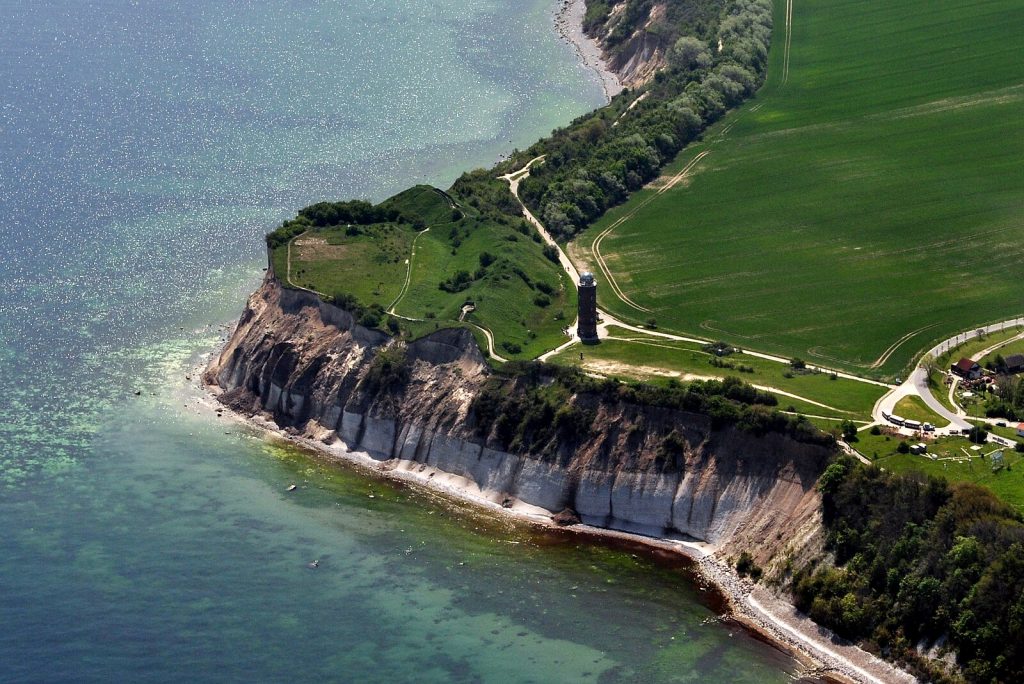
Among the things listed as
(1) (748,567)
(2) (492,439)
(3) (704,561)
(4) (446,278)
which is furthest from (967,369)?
(4) (446,278)

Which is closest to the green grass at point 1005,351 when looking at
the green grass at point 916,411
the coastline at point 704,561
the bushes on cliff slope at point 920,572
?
the green grass at point 916,411

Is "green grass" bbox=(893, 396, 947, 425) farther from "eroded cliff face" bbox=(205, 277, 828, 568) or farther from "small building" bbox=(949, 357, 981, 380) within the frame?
"eroded cliff face" bbox=(205, 277, 828, 568)

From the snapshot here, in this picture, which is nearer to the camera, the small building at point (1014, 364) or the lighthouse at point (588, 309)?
the small building at point (1014, 364)

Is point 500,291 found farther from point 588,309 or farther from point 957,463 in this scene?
point 957,463

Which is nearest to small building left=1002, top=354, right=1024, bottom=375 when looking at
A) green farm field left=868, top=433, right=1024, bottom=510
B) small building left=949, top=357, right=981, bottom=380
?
small building left=949, top=357, right=981, bottom=380

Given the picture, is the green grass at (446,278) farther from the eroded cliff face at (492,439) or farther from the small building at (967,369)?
the small building at (967,369)

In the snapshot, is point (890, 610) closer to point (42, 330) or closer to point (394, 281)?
point (394, 281)

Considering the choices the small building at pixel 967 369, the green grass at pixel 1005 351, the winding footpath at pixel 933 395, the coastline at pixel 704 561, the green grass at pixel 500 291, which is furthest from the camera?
the green grass at pixel 500 291
